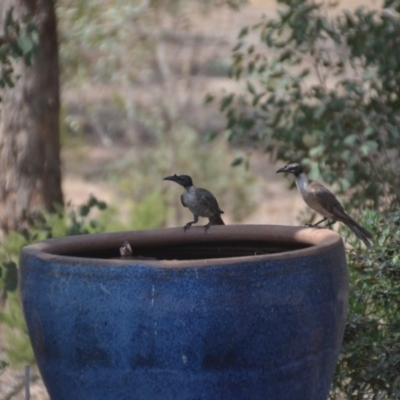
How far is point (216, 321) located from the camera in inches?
122

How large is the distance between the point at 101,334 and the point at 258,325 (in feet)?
1.64

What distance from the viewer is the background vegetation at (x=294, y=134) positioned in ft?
14.8

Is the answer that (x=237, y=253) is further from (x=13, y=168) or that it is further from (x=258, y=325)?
(x=13, y=168)

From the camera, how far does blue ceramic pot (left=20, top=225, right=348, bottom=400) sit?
3090 millimetres

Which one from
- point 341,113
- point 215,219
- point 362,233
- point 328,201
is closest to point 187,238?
point 215,219

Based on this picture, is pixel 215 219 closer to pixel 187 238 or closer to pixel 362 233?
pixel 362 233

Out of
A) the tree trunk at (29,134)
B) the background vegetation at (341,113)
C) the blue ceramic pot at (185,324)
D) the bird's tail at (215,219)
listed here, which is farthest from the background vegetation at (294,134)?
the blue ceramic pot at (185,324)

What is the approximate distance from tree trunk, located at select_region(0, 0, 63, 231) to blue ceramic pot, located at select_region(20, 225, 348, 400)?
386 centimetres

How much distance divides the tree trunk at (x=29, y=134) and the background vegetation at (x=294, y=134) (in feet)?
1.54

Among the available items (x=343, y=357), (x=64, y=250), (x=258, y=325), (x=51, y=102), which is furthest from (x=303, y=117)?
(x=258, y=325)

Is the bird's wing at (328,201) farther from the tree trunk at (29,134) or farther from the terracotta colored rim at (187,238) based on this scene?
the tree trunk at (29,134)

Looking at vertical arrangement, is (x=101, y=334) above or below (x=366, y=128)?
below

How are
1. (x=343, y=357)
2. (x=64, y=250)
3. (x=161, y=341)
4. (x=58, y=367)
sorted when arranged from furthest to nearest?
(x=343, y=357) < (x=64, y=250) < (x=58, y=367) < (x=161, y=341)

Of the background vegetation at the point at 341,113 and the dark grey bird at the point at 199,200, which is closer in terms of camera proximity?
the dark grey bird at the point at 199,200
